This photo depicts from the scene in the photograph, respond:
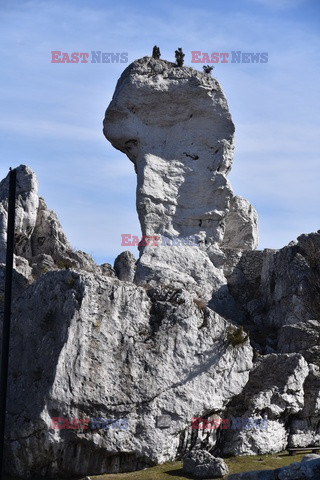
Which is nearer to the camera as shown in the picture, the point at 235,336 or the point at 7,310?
the point at 7,310

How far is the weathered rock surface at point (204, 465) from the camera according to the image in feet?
95.5

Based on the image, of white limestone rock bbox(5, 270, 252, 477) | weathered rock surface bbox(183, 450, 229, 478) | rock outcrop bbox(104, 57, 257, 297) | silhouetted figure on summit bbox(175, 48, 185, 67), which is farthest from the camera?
silhouetted figure on summit bbox(175, 48, 185, 67)

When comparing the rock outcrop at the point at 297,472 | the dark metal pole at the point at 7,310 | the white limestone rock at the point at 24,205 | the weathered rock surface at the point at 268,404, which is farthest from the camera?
the white limestone rock at the point at 24,205

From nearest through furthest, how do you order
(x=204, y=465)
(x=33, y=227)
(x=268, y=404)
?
(x=204, y=465) → (x=268, y=404) → (x=33, y=227)

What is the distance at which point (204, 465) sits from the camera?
29.2 meters

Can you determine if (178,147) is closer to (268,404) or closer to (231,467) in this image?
(268,404)

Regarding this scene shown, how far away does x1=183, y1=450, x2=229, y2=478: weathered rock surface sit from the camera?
2911 cm

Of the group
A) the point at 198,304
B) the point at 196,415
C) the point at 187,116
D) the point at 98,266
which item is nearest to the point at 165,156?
the point at 187,116

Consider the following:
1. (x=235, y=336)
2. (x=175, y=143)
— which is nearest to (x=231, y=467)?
(x=235, y=336)

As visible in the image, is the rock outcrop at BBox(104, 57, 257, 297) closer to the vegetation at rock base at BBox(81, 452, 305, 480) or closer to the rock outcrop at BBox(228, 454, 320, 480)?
the vegetation at rock base at BBox(81, 452, 305, 480)

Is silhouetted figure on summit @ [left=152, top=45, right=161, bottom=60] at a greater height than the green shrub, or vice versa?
silhouetted figure on summit @ [left=152, top=45, right=161, bottom=60]

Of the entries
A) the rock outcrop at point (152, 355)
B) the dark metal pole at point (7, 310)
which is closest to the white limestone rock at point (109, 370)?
the rock outcrop at point (152, 355)

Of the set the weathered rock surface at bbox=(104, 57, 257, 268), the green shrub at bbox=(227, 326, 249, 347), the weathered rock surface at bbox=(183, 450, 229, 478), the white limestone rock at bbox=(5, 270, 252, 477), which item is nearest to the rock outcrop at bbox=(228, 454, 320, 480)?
the weathered rock surface at bbox=(183, 450, 229, 478)

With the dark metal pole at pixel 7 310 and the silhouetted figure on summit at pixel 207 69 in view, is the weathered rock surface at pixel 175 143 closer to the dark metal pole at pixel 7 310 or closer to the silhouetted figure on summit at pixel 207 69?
the silhouetted figure on summit at pixel 207 69
